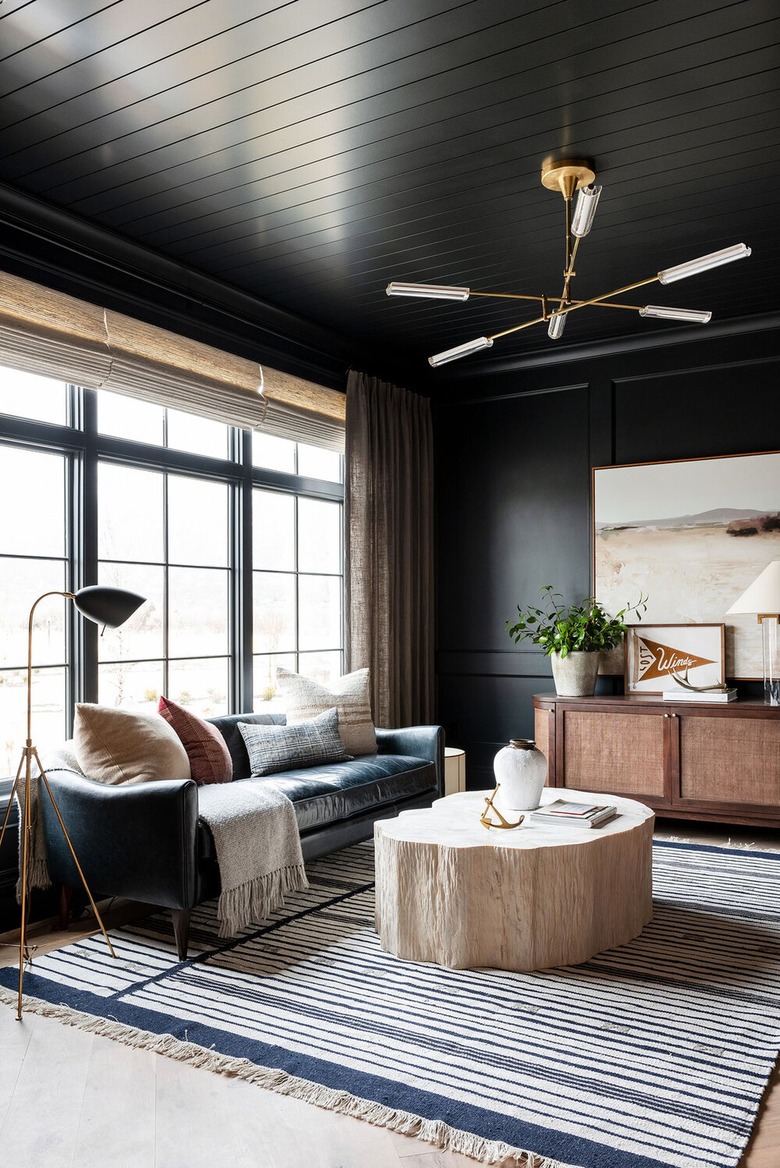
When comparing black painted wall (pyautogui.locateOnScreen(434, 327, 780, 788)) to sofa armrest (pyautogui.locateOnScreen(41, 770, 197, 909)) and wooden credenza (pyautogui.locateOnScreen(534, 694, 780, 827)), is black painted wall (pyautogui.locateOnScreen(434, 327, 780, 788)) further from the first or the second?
sofa armrest (pyautogui.locateOnScreen(41, 770, 197, 909))

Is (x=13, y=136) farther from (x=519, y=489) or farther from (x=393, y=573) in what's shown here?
(x=519, y=489)

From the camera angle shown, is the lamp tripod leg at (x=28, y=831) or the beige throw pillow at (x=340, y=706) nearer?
the lamp tripod leg at (x=28, y=831)

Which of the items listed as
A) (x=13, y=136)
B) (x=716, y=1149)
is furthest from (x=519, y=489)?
(x=716, y=1149)

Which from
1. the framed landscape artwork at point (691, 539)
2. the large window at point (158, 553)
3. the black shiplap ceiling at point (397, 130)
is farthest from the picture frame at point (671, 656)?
the black shiplap ceiling at point (397, 130)

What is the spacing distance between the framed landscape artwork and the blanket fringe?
2.63 meters

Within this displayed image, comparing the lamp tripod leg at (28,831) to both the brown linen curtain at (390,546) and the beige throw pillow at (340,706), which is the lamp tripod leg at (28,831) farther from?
the brown linen curtain at (390,546)

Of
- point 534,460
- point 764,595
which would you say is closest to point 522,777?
point 764,595

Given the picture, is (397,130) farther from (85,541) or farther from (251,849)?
(251,849)

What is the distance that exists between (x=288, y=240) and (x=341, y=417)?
1493 millimetres

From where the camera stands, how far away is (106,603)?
2.96 metres

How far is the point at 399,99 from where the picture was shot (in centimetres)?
287

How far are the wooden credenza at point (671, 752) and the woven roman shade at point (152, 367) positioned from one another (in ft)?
6.99

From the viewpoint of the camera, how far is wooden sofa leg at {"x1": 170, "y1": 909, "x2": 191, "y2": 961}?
302 cm

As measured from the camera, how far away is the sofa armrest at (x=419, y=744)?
15.5ft
